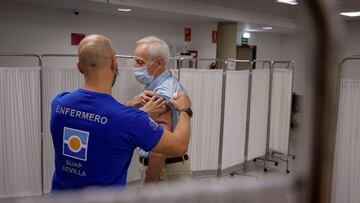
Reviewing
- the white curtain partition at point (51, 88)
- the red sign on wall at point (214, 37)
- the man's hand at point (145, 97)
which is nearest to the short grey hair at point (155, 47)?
the man's hand at point (145, 97)

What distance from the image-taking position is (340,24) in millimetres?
Result: 319

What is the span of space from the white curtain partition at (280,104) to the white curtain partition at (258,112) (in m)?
0.19

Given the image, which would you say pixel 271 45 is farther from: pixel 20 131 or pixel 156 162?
pixel 156 162

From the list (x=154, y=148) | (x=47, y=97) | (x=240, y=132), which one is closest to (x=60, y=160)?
(x=154, y=148)

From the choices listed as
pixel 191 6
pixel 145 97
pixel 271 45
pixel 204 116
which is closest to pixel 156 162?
pixel 145 97

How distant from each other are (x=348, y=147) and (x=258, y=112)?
2.07 meters

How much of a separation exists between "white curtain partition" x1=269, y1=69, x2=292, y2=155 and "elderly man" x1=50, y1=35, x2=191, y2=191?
4224 millimetres

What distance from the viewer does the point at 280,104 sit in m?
5.52

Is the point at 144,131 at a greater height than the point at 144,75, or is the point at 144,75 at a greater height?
the point at 144,75

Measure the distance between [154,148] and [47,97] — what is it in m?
2.43

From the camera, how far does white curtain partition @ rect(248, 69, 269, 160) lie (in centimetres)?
514

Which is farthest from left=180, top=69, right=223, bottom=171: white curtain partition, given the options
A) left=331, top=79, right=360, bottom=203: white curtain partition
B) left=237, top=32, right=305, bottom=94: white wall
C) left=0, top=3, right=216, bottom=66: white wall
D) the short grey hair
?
left=237, top=32, right=305, bottom=94: white wall

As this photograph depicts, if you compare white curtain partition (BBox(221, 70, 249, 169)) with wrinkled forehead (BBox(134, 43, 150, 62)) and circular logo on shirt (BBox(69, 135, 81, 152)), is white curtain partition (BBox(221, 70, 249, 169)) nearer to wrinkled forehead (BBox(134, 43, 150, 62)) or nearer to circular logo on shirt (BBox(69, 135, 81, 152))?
wrinkled forehead (BBox(134, 43, 150, 62))

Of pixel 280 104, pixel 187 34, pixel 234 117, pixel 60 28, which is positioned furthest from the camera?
pixel 187 34
